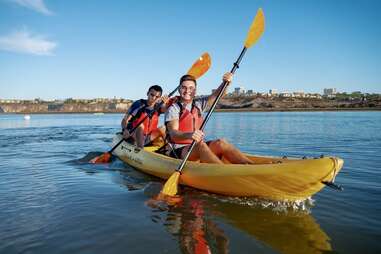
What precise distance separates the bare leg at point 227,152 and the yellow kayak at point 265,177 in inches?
17.3

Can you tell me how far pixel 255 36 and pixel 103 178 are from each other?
165 inches

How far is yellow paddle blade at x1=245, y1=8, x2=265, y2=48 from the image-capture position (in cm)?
670

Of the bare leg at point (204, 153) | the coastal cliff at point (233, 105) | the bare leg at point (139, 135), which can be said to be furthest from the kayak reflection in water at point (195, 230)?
the coastal cliff at point (233, 105)

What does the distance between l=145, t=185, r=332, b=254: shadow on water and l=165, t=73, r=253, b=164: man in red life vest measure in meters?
0.71

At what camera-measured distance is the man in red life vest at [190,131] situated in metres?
5.45

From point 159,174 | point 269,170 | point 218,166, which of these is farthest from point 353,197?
point 159,174

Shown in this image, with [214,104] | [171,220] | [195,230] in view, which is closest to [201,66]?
[214,104]

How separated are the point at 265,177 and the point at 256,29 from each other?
351 centimetres

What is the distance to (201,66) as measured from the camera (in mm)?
8312

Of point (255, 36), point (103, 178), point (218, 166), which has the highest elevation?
point (255, 36)

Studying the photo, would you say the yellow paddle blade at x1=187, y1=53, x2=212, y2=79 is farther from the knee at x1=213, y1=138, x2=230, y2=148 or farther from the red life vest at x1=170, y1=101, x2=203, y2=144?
the knee at x1=213, y1=138, x2=230, y2=148

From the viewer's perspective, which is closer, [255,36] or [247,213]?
[247,213]

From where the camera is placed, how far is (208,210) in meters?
4.75

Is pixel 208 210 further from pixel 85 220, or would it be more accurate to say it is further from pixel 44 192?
pixel 44 192
